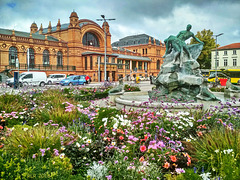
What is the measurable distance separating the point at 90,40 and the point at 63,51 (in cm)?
864

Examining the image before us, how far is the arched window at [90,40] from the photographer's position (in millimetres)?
55697

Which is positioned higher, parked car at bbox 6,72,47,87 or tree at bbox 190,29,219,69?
tree at bbox 190,29,219,69

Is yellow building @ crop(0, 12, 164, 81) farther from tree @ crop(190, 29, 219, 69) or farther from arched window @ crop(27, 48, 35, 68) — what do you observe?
tree @ crop(190, 29, 219, 69)

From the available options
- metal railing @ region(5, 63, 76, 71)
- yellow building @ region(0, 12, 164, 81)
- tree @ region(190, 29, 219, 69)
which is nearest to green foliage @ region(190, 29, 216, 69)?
tree @ region(190, 29, 219, 69)

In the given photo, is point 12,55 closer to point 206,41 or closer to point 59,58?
point 59,58

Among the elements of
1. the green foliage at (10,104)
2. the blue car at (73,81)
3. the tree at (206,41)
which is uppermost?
the tree at (206,41)

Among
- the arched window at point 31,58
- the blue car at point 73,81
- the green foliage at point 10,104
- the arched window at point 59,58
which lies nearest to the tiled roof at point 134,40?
the arched window at point 59,58

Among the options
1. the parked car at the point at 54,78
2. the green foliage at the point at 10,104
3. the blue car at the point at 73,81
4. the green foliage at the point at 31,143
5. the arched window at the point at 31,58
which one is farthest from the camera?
the arched window at the point at 31,58

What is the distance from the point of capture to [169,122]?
16.7 ft

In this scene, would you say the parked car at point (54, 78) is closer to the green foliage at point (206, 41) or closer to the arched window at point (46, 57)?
the arched window at point (46, 57)

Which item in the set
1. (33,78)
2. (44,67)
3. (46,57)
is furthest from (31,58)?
(33,78)

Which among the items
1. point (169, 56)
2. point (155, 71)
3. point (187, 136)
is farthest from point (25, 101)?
point (155, 71)

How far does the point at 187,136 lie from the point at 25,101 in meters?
6.44

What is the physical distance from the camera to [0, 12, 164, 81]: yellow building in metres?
42.1
